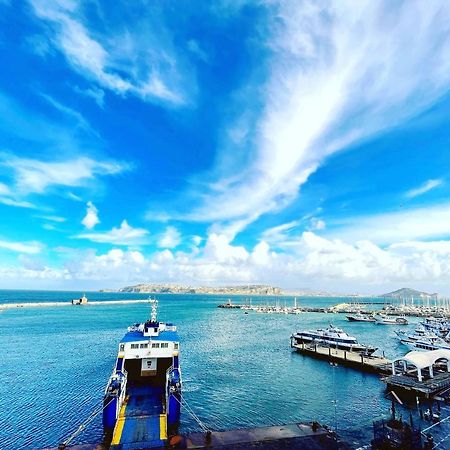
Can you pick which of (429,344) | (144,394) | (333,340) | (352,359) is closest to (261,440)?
(144,394)

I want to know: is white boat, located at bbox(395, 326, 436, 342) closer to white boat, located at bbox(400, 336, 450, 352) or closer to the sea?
white boat, located at bbox(400, 336, 450, 352)

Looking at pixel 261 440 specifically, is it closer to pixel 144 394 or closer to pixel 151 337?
pixel 144 394

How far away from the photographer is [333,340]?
78062 millimetres

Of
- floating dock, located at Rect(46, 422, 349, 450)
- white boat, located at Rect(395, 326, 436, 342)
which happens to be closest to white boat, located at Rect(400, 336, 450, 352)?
white boat, located at Rect(395, 326, 436, 342)

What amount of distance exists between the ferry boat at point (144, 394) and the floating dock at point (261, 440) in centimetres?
190

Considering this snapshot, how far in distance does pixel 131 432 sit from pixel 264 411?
1754cm

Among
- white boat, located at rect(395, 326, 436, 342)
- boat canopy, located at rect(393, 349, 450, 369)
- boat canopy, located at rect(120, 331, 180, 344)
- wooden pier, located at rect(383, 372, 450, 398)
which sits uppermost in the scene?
boat canopy, located at rect(120, 331, 180, 344)

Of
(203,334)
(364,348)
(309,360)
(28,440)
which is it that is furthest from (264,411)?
(203,334)

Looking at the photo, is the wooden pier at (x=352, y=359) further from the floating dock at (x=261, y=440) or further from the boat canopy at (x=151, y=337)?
the boat canopy at (x=151, y=337)

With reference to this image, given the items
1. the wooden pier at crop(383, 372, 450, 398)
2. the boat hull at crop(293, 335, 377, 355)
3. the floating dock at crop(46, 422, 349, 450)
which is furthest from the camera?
the boat hull at crop(293, 335, 377, 355)

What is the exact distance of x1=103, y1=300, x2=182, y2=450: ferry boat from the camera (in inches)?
1024

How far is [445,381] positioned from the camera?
41.8 metres

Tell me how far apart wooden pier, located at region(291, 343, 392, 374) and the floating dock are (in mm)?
35282

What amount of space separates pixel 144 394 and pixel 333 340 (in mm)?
57309
